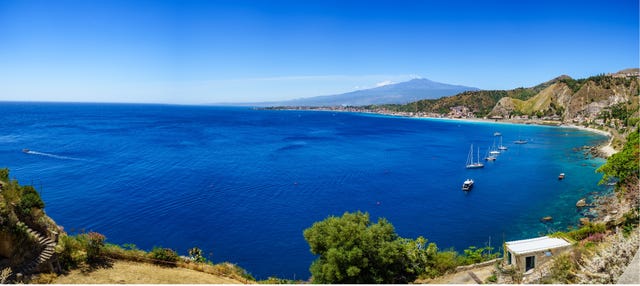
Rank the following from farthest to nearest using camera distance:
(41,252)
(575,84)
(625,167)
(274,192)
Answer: (575,84)
(274,192)
(625,167)
(41,252)

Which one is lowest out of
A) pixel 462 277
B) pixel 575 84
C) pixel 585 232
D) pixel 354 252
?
pixel 462 277

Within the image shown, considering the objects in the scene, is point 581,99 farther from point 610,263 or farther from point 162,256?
point 162,256

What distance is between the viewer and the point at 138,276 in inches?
609

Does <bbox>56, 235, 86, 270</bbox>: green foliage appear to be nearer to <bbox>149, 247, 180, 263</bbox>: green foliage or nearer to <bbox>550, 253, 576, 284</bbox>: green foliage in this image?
<bbox>149, 247, 180, 263</bbox>: green foliage

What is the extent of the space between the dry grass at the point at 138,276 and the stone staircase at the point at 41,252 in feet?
3.20

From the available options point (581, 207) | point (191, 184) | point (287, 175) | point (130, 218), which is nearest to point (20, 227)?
point (130, 218)

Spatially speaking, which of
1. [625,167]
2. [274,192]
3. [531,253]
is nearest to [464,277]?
[531,253]

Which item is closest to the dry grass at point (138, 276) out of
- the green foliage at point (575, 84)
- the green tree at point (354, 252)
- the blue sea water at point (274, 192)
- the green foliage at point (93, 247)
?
the green foliage at point (93, 247)

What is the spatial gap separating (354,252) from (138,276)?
31.6 ft

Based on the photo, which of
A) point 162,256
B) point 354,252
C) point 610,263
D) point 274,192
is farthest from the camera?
point 274,192

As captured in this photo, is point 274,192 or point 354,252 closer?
point 354,252

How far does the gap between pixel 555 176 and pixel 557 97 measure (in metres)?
112

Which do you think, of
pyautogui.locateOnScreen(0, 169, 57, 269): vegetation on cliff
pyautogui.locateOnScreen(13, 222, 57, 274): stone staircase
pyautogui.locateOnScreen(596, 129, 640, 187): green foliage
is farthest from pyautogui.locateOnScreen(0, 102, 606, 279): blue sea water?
pyautogui.locateOnScreen(13, 222, 57, 274): stone staircase

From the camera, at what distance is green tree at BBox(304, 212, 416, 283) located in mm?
14531
